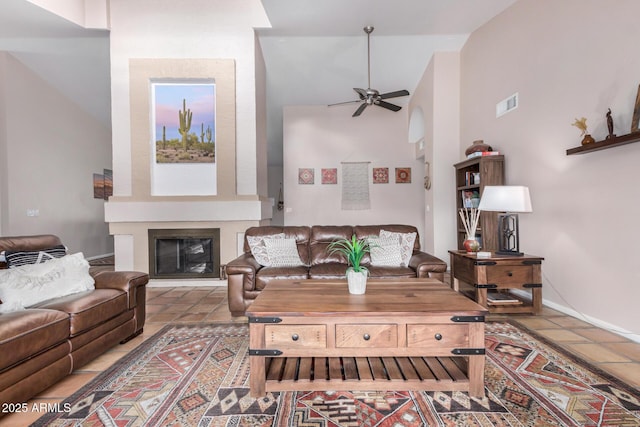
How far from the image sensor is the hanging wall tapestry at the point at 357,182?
659cm

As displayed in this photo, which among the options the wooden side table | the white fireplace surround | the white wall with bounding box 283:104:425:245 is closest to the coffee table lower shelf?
the wooden side table

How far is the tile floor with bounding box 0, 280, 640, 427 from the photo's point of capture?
68.3 inches

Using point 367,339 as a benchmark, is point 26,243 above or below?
above

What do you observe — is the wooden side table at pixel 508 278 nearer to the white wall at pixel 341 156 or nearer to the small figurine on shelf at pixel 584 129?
the small figurine on shelf at pixel 584 129

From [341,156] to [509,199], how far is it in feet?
13.4

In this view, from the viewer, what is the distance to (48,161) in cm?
557

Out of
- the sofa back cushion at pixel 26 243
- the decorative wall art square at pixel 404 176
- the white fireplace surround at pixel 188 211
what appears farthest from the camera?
the decorative wall art square at pixel 404 176

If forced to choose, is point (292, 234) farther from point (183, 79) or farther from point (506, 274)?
point (183, 79)

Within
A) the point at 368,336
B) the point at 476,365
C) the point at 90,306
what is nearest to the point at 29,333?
the point at 90,306

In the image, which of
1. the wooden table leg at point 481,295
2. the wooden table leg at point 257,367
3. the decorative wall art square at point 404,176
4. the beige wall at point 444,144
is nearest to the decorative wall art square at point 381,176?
the decorative wall art square at point 404,176

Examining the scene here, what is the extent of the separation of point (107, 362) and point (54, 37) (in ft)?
16.8

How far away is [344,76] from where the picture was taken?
561 cm

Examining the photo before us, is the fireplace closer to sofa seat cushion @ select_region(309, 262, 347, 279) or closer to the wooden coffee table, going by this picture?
sofa seat cushion @ select_region(309, 262, 347, 279)

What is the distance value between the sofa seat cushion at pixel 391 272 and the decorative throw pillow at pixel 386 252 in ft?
0.42
